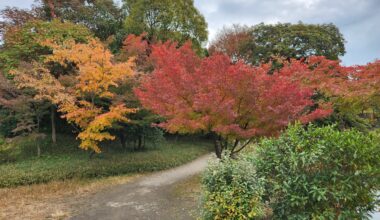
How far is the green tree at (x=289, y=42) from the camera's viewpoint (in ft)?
80.9

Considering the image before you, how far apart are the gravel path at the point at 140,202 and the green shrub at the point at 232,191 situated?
202 cm

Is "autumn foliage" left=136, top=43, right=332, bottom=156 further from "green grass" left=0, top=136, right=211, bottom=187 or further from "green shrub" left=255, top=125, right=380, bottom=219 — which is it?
"green grass" left=0, top=136, right=211, bottom=187

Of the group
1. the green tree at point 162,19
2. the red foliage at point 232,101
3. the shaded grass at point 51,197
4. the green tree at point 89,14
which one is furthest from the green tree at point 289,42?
the shaded grass at point 51,197

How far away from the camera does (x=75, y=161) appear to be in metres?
12.5

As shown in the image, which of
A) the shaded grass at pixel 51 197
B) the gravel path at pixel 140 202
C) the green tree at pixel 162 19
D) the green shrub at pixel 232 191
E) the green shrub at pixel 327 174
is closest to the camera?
the green shrub at pixel 327 174

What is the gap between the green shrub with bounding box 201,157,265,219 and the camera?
5316 millimetres

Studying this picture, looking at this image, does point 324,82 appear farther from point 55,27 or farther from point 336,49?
point 336,49

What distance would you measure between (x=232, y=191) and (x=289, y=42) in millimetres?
22431

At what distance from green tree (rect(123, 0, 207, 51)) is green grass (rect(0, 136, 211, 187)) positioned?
804 cm

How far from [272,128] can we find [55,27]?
11807 mm

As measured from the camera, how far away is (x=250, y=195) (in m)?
5.40

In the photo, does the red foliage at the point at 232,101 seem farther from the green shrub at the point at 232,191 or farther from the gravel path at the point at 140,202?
the green shrub at the point at 232,191

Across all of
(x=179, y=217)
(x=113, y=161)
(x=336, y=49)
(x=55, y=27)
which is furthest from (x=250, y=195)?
(x=336, y=49)

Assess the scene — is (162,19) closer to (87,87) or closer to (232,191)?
(87,87)
